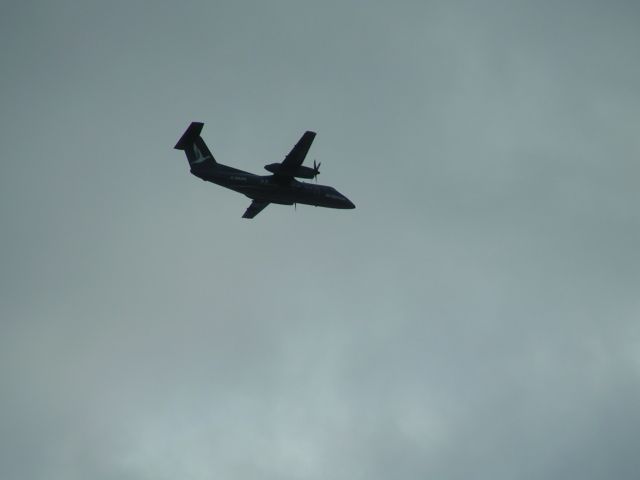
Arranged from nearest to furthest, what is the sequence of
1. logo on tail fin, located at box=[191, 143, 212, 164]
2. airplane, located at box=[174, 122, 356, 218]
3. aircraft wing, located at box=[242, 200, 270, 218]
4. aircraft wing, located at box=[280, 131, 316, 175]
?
aircraft wing, located at box=[280, 131, 316, 175]
airplane, located at box=[174, 122, 356, 218]
logo on tail fin, located at box=[191, 143, 212, 164]
aircraft wing, located at box=[242, 200, 270, 218]

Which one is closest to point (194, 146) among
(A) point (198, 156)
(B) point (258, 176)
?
(A) point (198, 156)

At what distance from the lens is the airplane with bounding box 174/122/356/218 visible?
6278 centimetres

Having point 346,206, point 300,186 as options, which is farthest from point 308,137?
point 346,206

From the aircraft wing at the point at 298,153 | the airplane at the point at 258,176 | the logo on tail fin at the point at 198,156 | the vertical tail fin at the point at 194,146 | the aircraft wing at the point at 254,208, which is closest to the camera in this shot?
the aircraft wing at the point at 298,153

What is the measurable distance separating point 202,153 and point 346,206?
1391 cm

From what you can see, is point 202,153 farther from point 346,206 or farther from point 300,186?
point 346,206

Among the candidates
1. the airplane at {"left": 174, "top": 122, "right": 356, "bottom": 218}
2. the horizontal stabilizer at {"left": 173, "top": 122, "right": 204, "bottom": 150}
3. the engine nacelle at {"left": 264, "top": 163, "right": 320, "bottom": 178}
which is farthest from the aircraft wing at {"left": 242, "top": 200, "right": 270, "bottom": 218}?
the horizontal stabilizer at {"left": 173, "top": 122, "right": 204, "bottom": 150}

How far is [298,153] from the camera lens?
204 feet

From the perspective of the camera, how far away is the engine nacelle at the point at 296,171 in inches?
2482

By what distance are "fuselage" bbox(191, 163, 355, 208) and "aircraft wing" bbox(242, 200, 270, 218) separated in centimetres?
349

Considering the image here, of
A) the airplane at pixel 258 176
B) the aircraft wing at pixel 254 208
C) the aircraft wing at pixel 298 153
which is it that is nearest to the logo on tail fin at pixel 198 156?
the airplane at pixel 258 176

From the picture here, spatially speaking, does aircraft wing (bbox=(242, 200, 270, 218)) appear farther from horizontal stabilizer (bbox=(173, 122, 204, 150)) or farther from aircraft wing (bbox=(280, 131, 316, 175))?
horizontal stabilizer (bbox=(173, 122, 204, 150))

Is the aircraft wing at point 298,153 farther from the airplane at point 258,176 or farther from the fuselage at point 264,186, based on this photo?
the fuselage at point 264,186

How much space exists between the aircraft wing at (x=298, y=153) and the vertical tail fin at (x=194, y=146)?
229 inches
